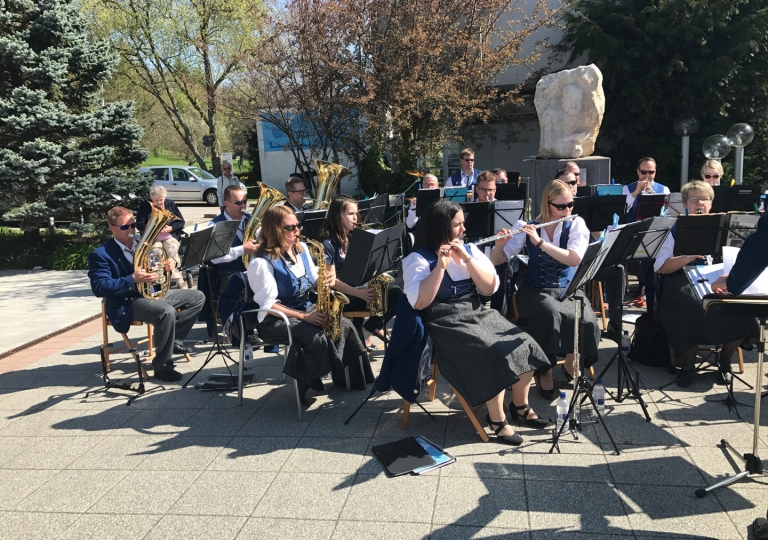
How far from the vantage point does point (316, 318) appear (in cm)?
473

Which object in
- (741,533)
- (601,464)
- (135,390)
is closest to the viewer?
(741,533)

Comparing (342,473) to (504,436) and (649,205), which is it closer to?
(504,436)

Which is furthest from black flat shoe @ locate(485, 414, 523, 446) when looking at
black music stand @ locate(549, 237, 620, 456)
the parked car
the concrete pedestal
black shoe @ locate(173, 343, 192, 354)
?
the parked car

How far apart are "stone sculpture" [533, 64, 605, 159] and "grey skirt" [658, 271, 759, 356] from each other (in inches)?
222

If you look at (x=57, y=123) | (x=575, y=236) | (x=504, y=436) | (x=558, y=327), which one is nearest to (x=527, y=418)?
(x=504, y=436)

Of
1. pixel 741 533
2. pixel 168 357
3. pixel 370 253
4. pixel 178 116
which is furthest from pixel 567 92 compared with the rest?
pixel 178 116

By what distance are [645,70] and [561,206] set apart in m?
13.1

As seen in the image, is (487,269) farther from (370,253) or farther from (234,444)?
(234,444)

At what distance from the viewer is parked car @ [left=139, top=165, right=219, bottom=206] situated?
80.5 ft

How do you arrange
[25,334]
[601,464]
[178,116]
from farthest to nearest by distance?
1. [178,116]
2. [25,334]
3. [601,464]

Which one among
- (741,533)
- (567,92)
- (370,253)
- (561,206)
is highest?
(567,92)

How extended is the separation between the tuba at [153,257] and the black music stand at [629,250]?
3.70 metres

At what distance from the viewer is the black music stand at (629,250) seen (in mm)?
4035

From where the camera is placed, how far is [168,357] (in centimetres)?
564
